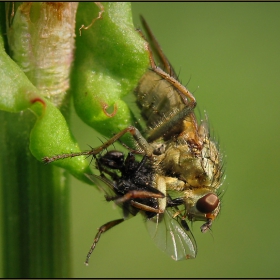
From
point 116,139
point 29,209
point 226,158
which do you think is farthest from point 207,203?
point 226,158

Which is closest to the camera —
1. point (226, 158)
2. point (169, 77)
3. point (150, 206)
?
point (150, 206)

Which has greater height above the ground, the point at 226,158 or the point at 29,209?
the point at 29,209

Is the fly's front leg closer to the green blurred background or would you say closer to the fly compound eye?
the fly compound eye

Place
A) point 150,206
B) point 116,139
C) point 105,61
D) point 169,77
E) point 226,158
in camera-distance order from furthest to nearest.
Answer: point 226,158 → point 169,77 → point 150,206 → point 116,139 → point 105,61

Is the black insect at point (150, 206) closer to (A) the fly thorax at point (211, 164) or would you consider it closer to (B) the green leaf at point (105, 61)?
(A) the fly thorax at point (211, 164)

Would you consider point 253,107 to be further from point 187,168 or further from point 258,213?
point 187,168

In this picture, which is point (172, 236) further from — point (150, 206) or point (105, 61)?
point (105, 61)
